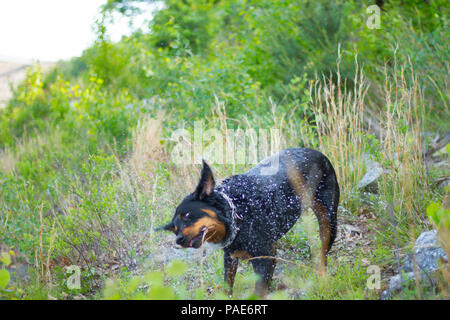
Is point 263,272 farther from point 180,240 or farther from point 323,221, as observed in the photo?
point 323,221

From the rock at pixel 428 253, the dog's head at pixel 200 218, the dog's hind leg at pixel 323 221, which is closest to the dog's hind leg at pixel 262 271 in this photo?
the dog's head at pixel 200 218

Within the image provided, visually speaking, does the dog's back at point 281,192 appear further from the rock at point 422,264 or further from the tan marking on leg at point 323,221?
the rock at point 422,264

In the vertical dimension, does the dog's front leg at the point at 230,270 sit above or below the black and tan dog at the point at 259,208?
below

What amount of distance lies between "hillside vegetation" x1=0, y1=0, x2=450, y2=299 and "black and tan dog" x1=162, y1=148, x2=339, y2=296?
21cm

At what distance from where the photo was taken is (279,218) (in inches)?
121

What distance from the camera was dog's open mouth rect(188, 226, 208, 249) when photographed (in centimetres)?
254

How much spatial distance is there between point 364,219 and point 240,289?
6.16 ft

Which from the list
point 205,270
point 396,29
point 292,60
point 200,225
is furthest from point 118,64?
point 200,225

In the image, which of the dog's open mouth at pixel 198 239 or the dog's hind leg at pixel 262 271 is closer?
the dog's open mouth at pixel 198 239

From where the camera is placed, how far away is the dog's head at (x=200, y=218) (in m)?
2.55

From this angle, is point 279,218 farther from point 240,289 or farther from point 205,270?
point 205,270

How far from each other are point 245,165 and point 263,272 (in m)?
2.15

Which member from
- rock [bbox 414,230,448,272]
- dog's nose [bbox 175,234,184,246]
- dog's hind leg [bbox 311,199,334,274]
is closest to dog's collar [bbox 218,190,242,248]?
dog's nose [bbox 175,234,184,246]

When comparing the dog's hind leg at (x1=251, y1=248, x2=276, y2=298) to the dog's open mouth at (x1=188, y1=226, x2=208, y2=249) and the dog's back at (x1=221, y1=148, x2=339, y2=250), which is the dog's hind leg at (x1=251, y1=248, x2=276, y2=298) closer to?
the dog's back at (x1=221, y1=148, x2=339, y2=250)
